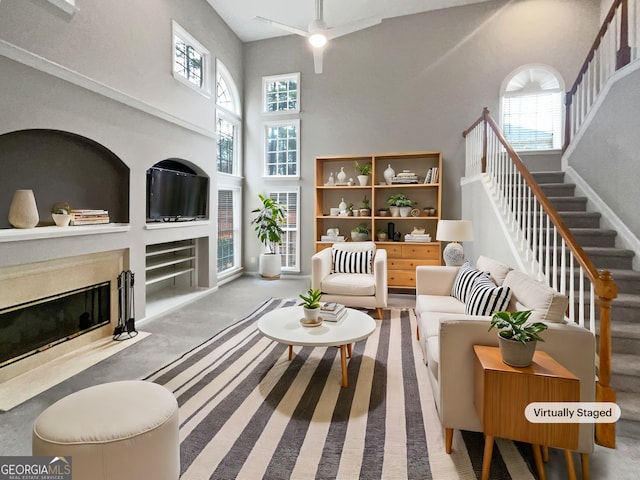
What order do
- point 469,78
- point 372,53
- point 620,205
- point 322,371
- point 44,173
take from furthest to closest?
point 372,53, point 469,78, point 620,205, point 44,173, point 322,371

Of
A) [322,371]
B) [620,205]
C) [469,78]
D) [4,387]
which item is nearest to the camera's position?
[4,387]

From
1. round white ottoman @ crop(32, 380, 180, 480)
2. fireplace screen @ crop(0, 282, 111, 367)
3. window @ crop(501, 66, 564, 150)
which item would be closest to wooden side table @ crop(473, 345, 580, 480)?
round white ottoman @ crop(32, 380, 180, 480)

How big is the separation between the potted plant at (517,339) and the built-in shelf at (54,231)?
3.26 metres

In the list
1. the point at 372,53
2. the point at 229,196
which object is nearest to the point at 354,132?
the point at 372,53

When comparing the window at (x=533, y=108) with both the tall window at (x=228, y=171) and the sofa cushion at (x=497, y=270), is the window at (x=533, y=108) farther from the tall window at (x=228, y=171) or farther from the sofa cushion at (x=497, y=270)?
the tall window at (x=228, y=171)

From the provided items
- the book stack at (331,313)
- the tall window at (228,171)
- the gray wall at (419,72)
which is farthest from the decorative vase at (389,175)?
the book stack at (331,313)

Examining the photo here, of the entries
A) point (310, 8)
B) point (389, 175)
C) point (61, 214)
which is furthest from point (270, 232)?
point (310, 8)

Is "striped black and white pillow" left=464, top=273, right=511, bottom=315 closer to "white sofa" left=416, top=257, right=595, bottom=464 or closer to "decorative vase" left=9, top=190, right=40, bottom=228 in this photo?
Answer: "white sofa" left=416, top=257, right=595, bottom=464

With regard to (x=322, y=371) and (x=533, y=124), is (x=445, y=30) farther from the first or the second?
(x=322, y=371)

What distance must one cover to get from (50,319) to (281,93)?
206 inches

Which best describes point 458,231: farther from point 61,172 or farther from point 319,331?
point 61,172

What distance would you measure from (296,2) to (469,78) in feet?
9.83

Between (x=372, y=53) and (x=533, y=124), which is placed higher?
(x=372, y=53)

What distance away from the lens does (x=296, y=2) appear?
17.1 ft
